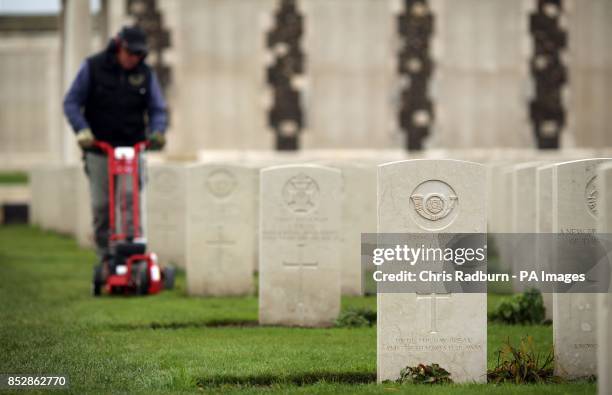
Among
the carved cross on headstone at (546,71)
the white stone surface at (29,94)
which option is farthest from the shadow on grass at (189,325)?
the white stone surface at (29,94)

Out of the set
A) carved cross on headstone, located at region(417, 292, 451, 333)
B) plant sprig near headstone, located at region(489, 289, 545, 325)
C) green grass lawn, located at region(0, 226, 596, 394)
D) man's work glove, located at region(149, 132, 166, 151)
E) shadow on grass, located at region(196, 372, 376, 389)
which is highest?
man's work glove, located at region(149, 132, 166, 151)

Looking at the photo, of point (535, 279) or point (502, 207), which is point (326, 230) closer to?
point (535, 279)

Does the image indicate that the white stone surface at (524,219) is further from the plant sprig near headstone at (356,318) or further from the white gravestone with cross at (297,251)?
the white gravestone with cross at (297,251)

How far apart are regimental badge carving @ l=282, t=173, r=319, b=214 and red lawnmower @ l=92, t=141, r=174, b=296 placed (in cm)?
193

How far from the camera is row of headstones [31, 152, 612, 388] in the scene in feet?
22.0

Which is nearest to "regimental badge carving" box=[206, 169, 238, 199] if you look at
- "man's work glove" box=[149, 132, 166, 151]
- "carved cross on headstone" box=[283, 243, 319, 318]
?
"man's work glove" box=[149, 132, 166, 151]

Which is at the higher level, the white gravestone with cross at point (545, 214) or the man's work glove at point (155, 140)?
the man's work glove at point (155, 140)

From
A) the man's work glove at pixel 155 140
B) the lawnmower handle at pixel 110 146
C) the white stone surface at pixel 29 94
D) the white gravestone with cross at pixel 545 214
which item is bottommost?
the white gravestone with cross at pixel 545 214

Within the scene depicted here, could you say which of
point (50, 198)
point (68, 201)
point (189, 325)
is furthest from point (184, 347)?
point (50, 198)

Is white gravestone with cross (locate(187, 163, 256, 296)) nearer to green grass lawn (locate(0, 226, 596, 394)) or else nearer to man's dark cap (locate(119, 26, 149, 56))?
green grass lawn (locate(0, 226, 596, 394))

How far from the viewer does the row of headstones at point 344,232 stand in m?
6.69

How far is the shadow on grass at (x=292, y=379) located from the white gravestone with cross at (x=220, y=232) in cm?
397

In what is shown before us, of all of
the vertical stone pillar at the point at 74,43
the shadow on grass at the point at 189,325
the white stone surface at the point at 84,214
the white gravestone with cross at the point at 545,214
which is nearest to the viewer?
the white gravestone with cross at the point at 545,214

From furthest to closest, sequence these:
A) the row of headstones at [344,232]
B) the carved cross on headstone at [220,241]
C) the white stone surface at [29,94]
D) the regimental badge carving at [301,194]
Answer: the white stone surface at [29,94]
the carved cross on headstone at [220,241]
the regimental badge carving at [301,194]
the row of headstones at [344,232]
